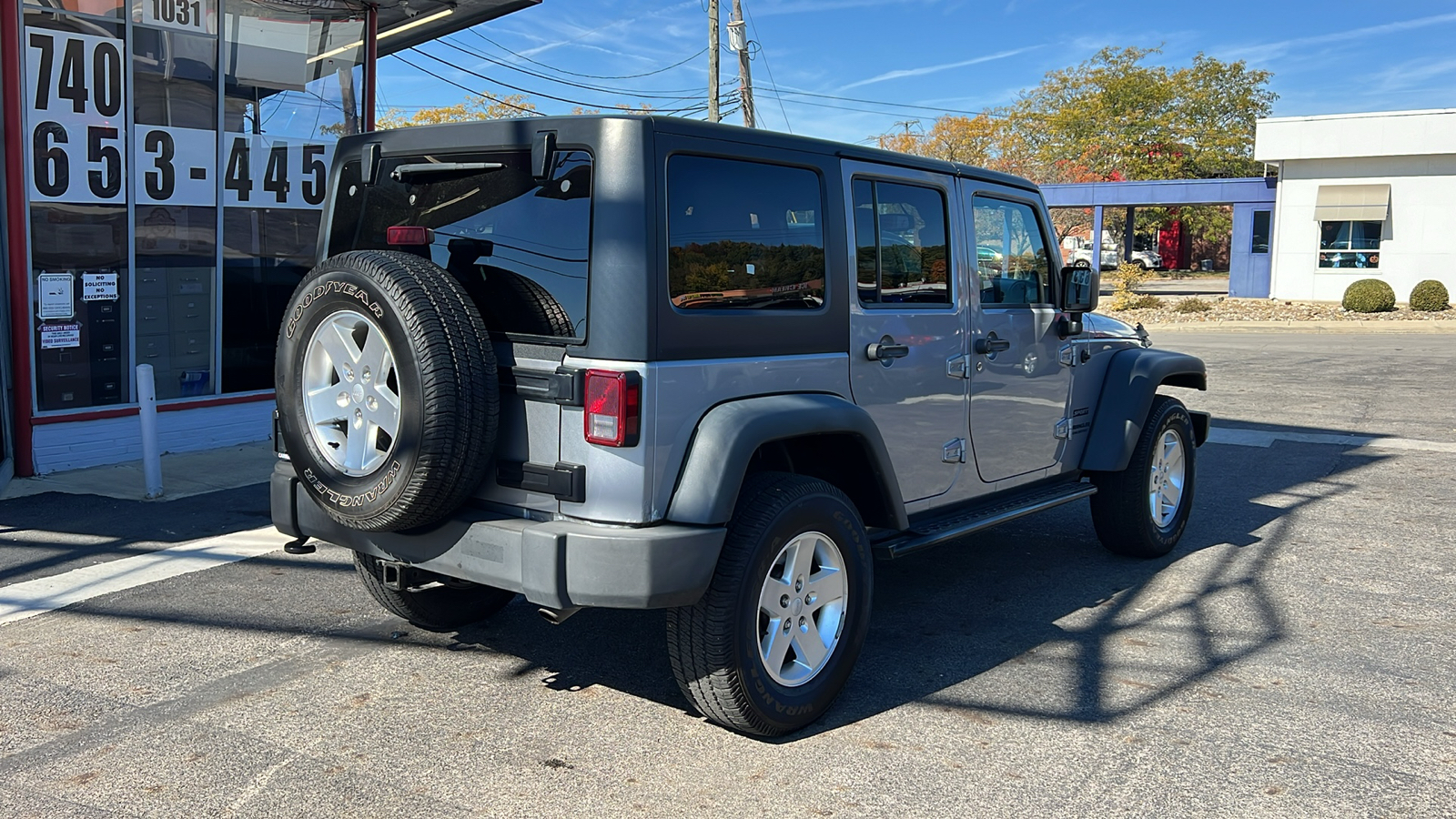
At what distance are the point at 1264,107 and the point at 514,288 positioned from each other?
6500 cm

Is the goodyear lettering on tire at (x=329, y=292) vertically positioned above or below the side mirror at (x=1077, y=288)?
below

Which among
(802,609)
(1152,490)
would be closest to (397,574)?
(802,609)

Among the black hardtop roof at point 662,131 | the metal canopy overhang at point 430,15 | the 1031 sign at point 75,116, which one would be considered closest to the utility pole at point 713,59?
the metal canopy overhang at point 430,15

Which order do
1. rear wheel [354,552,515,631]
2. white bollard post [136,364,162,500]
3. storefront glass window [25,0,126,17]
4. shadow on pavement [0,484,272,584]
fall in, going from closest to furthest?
1. rear wheel [354,552,515,631]
2. shadow on pavement [0,484,272,584]
3. white bollard post [136,364,162,500]
4. storefront glass window [25,0,126,17]

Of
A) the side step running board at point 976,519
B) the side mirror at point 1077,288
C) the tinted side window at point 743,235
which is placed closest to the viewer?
the tinted side window at point 743,235

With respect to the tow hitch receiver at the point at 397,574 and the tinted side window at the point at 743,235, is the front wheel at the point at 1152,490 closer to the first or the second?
the tinted side window at the point at 743,235

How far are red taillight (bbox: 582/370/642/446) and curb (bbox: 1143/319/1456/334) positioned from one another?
2368 centimetres

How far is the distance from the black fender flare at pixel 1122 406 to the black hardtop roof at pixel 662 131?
191 centimetres

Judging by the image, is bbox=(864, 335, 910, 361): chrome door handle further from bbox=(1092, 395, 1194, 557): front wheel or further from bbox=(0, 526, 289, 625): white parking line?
bbox=(0, 526, 289, 625): white parking line

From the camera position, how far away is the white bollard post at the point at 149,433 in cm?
780

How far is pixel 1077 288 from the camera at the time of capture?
18.8ft

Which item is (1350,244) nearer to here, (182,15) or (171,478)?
(182,15)

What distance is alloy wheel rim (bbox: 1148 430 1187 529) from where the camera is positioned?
6.30 metres

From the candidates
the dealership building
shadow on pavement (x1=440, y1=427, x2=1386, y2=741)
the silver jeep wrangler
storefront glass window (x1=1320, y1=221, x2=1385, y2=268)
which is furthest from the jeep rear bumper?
storefront glass window (x1=1320, y1=221, x2=1385, y2=268)
